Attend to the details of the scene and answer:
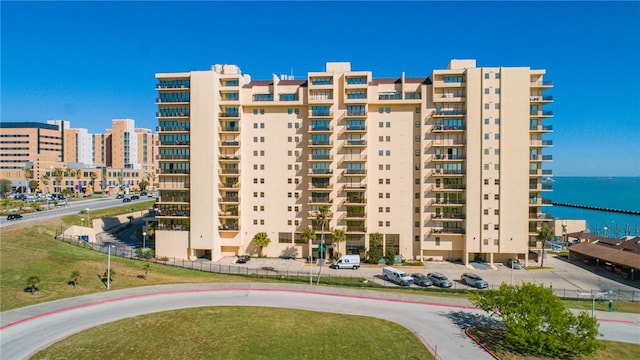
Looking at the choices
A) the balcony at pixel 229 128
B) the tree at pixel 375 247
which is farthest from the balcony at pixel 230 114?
the tree at pixel 375 247

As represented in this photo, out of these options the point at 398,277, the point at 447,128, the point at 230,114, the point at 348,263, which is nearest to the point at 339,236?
the point at 348,263

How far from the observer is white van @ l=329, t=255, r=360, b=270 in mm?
61594

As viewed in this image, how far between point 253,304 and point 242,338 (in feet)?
29.2

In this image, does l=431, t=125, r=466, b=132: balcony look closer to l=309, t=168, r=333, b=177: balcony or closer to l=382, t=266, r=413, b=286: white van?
l=309, t=168, r=333, b=177: balcony

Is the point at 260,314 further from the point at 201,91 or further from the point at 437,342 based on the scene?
the point at 201,91

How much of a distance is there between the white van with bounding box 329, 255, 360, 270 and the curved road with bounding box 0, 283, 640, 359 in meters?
15.5

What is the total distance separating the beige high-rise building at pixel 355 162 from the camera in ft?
210

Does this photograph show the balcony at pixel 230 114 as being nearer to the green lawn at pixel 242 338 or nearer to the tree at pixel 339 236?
the tree at pixel 339 236

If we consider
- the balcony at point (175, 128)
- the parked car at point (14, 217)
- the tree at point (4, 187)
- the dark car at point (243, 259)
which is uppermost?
the balcony at point (175, 128)

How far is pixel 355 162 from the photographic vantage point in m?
66.2

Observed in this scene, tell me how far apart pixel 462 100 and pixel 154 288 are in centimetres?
5739

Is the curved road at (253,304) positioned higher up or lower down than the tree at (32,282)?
lower down

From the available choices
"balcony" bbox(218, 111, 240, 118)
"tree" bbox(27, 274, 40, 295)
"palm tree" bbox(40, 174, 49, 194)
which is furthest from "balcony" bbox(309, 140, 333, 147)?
"palm tree" bbox(40, 174, 49, 194)

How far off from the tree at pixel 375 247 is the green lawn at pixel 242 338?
2683 centimetres
